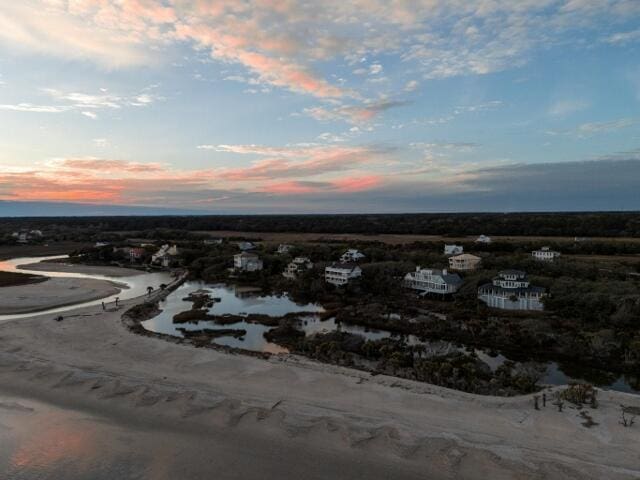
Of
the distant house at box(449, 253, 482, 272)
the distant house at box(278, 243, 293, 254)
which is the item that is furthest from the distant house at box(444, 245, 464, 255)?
the distant house at box(278, 243, 293, 254)

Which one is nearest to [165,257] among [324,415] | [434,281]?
[434,281]

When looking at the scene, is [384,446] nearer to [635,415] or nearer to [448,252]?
[635,415]

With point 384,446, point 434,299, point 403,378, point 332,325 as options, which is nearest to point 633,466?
point 384,446

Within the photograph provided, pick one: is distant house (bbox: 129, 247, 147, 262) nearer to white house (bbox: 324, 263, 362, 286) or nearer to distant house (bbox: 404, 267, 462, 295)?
white house (bbox: 324, 263, 362, 286)

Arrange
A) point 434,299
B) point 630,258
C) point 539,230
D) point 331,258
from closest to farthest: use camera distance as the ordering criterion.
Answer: point 434,299 → point 630,258 → point 331,258 → point 539,230

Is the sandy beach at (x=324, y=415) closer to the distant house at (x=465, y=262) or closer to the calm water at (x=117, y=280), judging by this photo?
the calm water at (x=117, y=280)

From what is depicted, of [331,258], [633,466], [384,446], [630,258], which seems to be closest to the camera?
Answer: [633,466]

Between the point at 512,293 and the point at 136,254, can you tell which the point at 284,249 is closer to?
the point at 136,254
